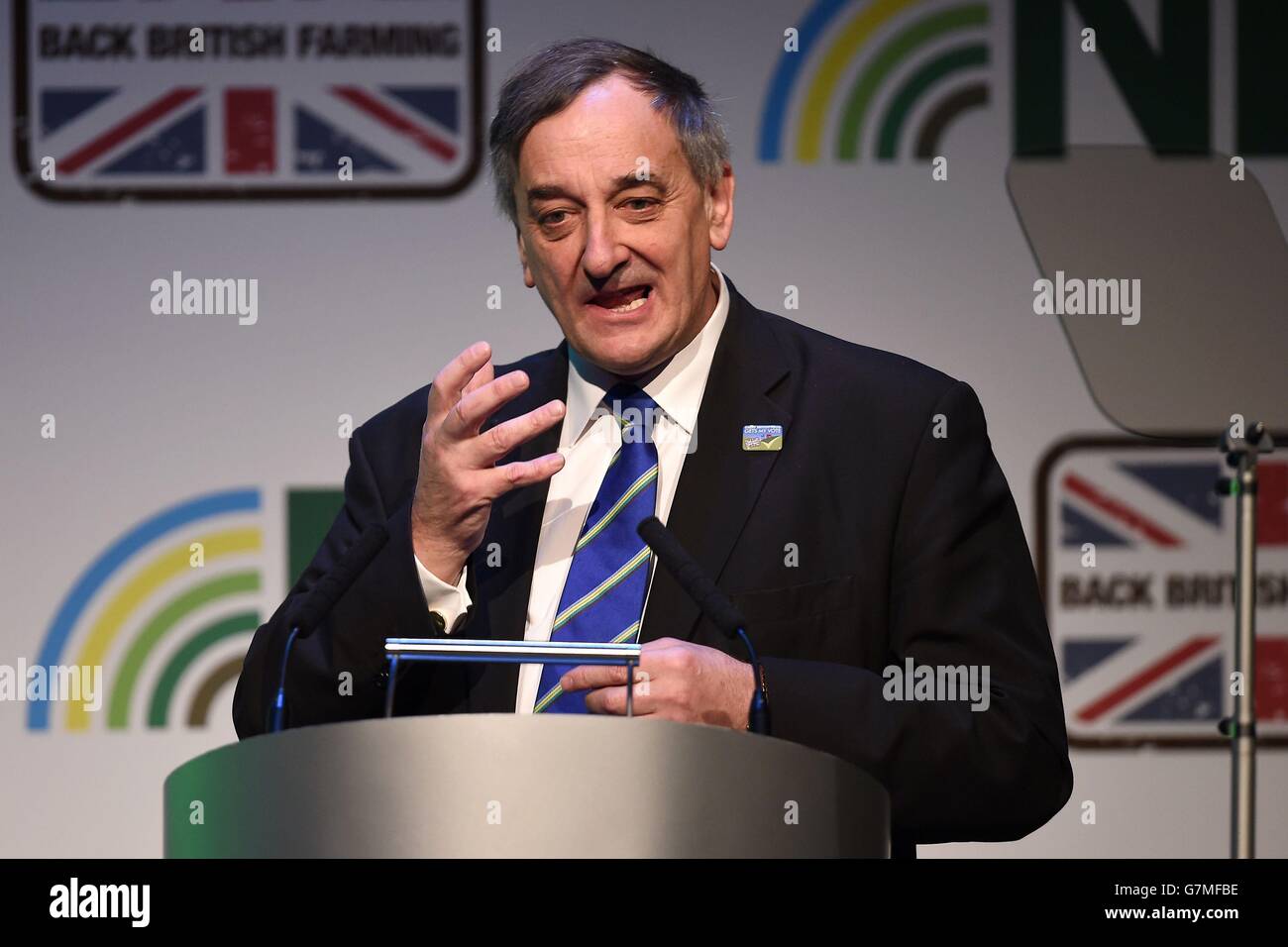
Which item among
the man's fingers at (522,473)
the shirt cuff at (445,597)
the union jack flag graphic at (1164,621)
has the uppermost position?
the man's fingers at (522,473)

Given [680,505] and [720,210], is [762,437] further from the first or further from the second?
[720,210]

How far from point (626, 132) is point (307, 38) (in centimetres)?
136

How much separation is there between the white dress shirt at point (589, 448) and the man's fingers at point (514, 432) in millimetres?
319

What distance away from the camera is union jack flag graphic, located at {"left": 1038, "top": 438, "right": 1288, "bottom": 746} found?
3.52 metres

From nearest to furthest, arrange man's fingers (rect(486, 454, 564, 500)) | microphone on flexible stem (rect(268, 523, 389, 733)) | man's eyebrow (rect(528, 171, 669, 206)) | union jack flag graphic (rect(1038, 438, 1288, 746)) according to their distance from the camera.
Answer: microphone on flexible stem (rect(268, 523, 389, 733)), man's fingers (rect(486, 454, 564, 500)), man's eyebrow (rect(528, 171, 669, 206)), union jack flag graphic (rect(1038, 438, 1288, 746))

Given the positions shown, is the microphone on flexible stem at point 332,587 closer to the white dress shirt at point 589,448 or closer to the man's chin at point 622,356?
the white dress shirt at point 589,448

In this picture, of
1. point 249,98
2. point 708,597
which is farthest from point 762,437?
point 249,98

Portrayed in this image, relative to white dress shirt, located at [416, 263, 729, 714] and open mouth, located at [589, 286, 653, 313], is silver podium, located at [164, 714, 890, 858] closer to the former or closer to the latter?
white dress shirt, located at [416, 263, 729, 714]

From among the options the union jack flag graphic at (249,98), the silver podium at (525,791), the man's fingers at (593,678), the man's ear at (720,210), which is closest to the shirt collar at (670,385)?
the man's ear at (720,210)

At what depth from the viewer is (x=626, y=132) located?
249cm

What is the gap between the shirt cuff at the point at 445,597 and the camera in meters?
2.26

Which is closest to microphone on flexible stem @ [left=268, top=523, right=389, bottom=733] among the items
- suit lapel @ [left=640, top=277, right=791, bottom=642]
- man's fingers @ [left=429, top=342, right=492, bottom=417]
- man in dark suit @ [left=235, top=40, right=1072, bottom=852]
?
man in dark suit @ [left=235, top=40, right=1072, bottom=852]

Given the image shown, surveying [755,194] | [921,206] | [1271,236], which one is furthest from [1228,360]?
[755,194]

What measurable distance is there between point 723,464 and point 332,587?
0.65 m
